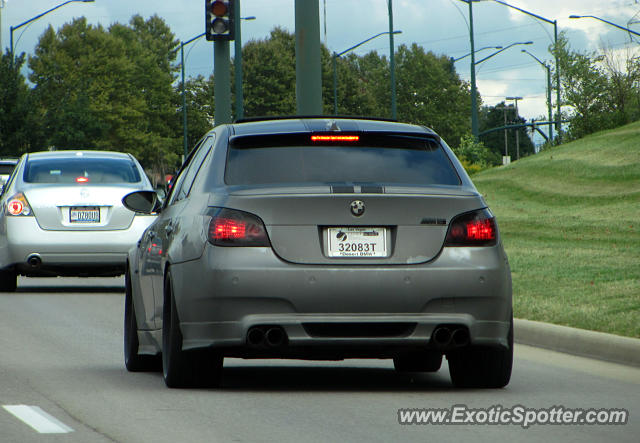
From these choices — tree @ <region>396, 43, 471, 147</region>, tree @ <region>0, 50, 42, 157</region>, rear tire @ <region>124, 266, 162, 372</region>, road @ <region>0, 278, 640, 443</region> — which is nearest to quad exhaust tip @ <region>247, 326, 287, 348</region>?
road @ <region>0, 278, 640, 443</region>

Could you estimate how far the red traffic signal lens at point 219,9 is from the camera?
69.0 feet

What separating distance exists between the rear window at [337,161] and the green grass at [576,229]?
3.36 meters

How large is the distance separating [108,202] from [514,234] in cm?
1314

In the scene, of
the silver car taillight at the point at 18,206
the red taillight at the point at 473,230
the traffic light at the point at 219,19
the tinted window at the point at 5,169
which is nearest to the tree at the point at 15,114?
the tinted window at the point at 5,169

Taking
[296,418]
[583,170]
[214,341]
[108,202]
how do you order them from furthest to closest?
[583,170]
[108,202]
[214,341]
[296,418]

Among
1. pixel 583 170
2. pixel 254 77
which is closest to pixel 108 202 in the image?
pixel 583 170

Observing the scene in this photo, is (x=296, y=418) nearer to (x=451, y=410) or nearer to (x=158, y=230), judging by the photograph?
(x=451, y=410)

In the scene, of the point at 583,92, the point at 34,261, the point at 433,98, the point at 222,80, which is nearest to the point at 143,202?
the point at 34,261

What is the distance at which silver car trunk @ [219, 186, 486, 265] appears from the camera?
26.3 feet

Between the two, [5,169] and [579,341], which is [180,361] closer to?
[579,341]

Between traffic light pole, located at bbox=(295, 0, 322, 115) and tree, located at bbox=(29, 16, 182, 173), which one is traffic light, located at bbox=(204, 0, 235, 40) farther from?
tree, located at bbox=(29, 16, 182, 173)

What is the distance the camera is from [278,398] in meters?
8.36

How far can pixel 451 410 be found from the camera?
7.91 meters

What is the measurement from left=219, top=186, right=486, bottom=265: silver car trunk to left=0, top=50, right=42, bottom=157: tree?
50.7 metres
